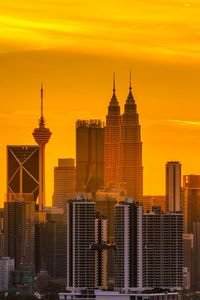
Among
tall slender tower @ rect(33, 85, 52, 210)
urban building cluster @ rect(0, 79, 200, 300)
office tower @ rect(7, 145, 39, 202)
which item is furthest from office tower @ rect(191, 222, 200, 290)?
office tower @ rect(7, 145, 39, 202)

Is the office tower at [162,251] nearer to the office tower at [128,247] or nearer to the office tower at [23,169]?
the office tower at [128,247]

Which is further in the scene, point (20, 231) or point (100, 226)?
point (20, 231)

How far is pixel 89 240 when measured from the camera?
56.7 metres

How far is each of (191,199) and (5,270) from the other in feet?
27.4

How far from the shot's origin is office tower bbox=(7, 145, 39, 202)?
87.1m

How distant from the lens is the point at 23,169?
91.2 meters

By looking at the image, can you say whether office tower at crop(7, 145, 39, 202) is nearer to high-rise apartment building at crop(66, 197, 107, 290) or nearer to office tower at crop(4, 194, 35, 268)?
office tower at crop(4, 194, 35, 268)

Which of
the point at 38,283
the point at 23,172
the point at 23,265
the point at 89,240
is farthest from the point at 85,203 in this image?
the point at 23,172

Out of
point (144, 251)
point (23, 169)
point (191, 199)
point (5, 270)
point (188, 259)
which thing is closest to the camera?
point (144, 251)

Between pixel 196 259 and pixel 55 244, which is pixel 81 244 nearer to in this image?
pixel 196 259

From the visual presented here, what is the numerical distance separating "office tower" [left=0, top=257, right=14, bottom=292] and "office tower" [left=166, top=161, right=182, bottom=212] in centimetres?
509

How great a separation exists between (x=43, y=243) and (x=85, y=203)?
15.4 meters

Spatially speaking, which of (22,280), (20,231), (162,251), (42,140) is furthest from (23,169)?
(162,251)

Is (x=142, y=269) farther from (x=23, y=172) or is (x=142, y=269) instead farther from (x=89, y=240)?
(x=23, y=172)
